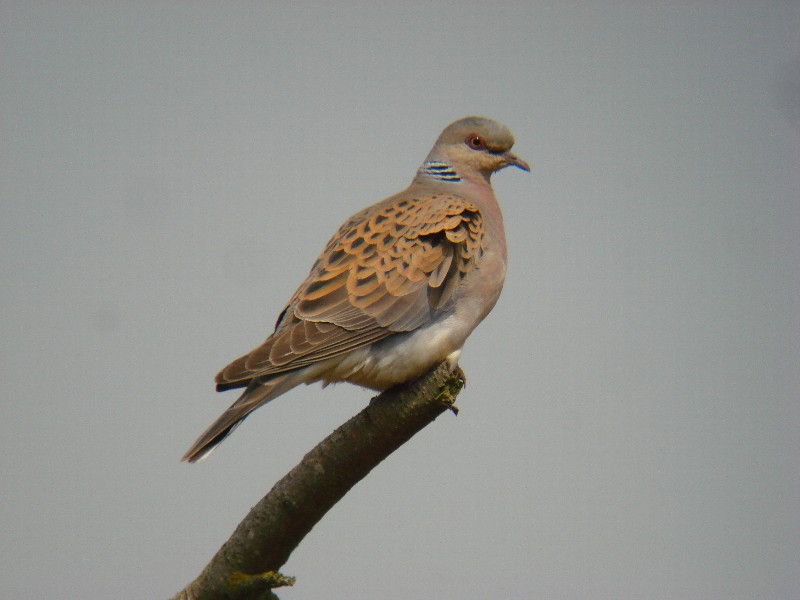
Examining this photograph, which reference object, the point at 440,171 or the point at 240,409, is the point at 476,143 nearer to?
the point at 440,171

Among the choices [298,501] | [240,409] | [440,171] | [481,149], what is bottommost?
[298,501]

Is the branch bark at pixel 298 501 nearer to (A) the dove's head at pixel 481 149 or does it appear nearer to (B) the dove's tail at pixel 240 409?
(B) the dove's tail at pixel 240 409

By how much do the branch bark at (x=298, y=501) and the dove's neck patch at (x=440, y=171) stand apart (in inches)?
90.1

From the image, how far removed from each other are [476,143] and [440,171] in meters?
0.28

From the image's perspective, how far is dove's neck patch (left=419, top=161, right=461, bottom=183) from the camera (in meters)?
5.53

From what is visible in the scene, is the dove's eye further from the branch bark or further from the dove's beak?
the branch bark

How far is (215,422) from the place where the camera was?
359 cm

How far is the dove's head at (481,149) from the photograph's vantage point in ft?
18.5

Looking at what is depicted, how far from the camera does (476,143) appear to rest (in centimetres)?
567

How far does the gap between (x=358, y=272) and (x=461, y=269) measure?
45cm

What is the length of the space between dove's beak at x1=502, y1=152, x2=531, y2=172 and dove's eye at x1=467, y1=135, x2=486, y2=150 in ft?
0.45

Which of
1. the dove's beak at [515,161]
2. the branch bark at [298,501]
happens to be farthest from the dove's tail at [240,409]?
the dove's beak at [515,161]

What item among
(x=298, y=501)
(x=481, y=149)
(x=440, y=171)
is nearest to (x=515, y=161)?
(x=481, y=149)

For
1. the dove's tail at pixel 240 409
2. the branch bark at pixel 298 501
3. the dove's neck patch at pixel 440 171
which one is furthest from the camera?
the dove's neck patch at pixel 440 171
